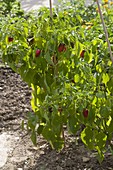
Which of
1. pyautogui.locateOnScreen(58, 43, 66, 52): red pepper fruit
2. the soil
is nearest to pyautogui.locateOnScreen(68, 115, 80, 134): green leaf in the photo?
pyautogui.locateOnScreen(58, 43, 66, 52): red pepper fruit

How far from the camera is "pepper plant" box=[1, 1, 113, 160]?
2676 mm

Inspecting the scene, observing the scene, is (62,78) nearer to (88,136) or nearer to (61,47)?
(61,47)

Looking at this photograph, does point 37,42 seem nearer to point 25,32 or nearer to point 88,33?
point 25,32

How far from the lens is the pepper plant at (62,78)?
2676 mm

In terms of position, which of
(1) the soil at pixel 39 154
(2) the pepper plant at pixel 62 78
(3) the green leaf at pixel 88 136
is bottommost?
(1) the soil at pixel 39 154

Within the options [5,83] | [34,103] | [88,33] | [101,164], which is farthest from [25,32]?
[5,83]

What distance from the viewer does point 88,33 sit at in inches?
144

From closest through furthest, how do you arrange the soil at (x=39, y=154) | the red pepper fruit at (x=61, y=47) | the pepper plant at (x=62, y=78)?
the pepper plant at (x=62, y=78) → the red pepper fruit at (x=61, y=47) → the soil at (x=39, y=154)

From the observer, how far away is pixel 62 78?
108 inches

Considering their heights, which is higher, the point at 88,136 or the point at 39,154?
the point at 88,136

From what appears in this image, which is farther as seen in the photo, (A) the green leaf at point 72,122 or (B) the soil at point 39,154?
(B) the soil at point 39,154

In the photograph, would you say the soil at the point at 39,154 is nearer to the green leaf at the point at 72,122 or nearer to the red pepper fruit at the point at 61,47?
the green leaf at the point at 72,122

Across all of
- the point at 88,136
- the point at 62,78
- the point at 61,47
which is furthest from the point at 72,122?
the point at 61,47

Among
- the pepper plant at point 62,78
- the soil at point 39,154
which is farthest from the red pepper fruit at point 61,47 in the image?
the soil at point 39,154
